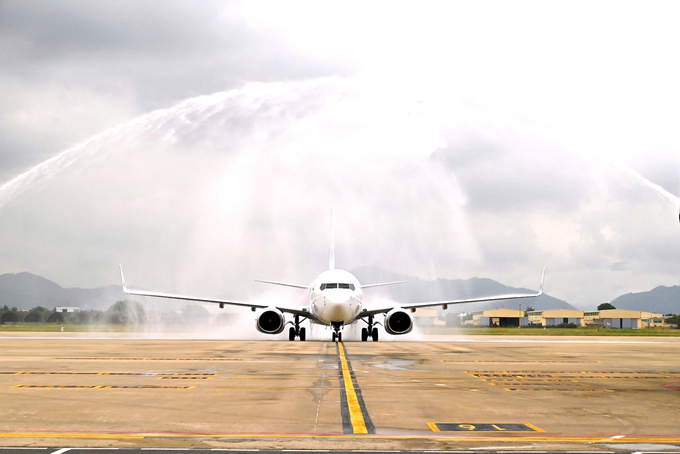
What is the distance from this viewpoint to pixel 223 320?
65.6m

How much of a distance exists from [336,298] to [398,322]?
600cm

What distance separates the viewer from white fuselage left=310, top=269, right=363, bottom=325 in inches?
1610

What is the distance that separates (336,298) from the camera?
40.7 m

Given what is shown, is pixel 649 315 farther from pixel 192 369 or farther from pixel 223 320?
pixel 192 369

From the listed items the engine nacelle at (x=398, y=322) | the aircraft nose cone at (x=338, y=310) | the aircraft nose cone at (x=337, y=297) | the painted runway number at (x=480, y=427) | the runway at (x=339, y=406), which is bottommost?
the painted runway number at (x=480, y=427)

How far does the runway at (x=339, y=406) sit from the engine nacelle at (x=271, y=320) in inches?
753

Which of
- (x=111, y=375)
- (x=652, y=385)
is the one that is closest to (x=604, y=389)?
(x=652, y=385)

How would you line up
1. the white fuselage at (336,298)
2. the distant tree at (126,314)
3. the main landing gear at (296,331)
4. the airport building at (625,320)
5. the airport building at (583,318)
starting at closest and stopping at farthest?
the white fuselage at (336,298), the main landing gear at (296,331), the distant tree at (126,314), the airport building at (625,320), the airport building at (583,318)

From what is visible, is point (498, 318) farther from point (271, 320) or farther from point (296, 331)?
point (271, 320)

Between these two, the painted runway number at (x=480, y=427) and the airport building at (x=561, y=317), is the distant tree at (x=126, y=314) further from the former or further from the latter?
the airport building at (x=561, y=317)

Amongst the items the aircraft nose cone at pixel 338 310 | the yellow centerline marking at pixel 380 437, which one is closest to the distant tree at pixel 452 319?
the aircraft nose cone at pixel 338 310

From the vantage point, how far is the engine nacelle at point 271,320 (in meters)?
43.7

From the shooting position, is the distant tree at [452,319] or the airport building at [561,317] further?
the airport building at [561,317]

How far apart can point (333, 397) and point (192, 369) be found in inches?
344
